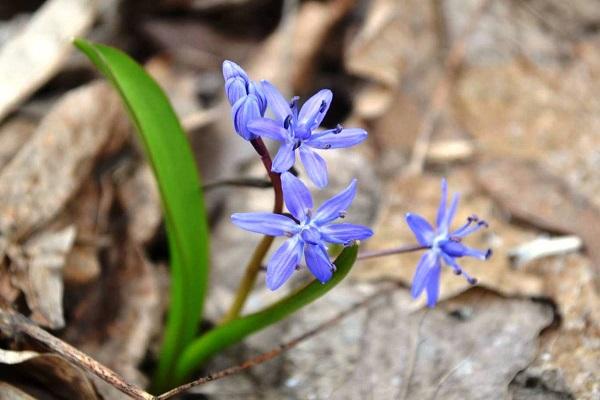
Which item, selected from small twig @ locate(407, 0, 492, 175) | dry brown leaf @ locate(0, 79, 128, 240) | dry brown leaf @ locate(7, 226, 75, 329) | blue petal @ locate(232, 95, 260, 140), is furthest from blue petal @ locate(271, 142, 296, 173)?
small twig @ locate(407, 0, 492, 175)

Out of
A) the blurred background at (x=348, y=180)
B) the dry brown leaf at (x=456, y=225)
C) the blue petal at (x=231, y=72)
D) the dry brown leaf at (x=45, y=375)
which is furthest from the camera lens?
the dry brown leaf at (x=456, y=225)

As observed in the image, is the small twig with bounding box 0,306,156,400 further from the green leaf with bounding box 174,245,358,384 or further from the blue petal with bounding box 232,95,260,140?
the blue petal with bounding box 232,95,260,140

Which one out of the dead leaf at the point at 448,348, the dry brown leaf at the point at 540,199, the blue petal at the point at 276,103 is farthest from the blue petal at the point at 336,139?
the dry brown leaf at the point at 540,199

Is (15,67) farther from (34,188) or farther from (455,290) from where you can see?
(455,290)

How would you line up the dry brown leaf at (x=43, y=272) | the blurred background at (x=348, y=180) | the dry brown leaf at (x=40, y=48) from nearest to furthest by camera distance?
1. the dry brown leaf at (x=43, y=272)
2. the blurred background at (x=348, y=180)
3. the dry brown leaf at (x=40, y=48)

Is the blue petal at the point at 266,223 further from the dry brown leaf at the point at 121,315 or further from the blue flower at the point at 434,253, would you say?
the dry brown leaf at the point at 121,315

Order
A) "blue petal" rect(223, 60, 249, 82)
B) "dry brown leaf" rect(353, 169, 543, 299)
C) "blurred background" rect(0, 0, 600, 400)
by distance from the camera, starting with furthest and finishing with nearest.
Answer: "dry brown leaf" rect(353, 169, 543, 299), "blurred background" rect(0, 0, 600, 400), "blue petal" rect(223, 60, 249, 82)

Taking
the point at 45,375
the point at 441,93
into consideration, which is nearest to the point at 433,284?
the point at 45,375
